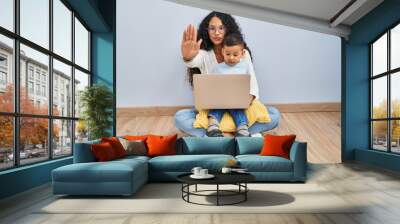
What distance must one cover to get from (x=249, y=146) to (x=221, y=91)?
2.34 m

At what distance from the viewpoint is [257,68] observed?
9.04 m

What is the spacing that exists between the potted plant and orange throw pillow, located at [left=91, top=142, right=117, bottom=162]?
2.28 metres

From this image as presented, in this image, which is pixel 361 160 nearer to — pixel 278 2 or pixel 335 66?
pixel 335 66

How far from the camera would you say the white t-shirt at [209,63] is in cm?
891

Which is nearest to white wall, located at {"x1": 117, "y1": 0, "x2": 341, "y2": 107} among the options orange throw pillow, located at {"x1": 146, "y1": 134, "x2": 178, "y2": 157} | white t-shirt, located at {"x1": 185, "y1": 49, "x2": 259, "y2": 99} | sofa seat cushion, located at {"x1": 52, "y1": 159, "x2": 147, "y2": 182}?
white t-shirt, located at {"x1": 185, "y1": 49, "x2": 259, "y2": 99}

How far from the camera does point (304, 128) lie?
898cm

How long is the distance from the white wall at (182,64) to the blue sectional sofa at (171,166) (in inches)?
102

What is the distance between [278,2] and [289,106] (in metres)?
2.46

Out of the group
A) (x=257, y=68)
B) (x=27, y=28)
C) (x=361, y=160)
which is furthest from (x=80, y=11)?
(x=361, y=160)

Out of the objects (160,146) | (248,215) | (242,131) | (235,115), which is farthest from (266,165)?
(235,115)

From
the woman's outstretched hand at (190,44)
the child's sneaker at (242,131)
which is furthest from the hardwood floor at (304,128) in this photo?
the woman's outstretched hand at (190,44)

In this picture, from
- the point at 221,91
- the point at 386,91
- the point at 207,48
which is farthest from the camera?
the point at 207,48

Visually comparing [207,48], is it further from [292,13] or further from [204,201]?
[204,201]

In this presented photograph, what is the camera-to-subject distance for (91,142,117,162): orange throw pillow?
18.0 ft
